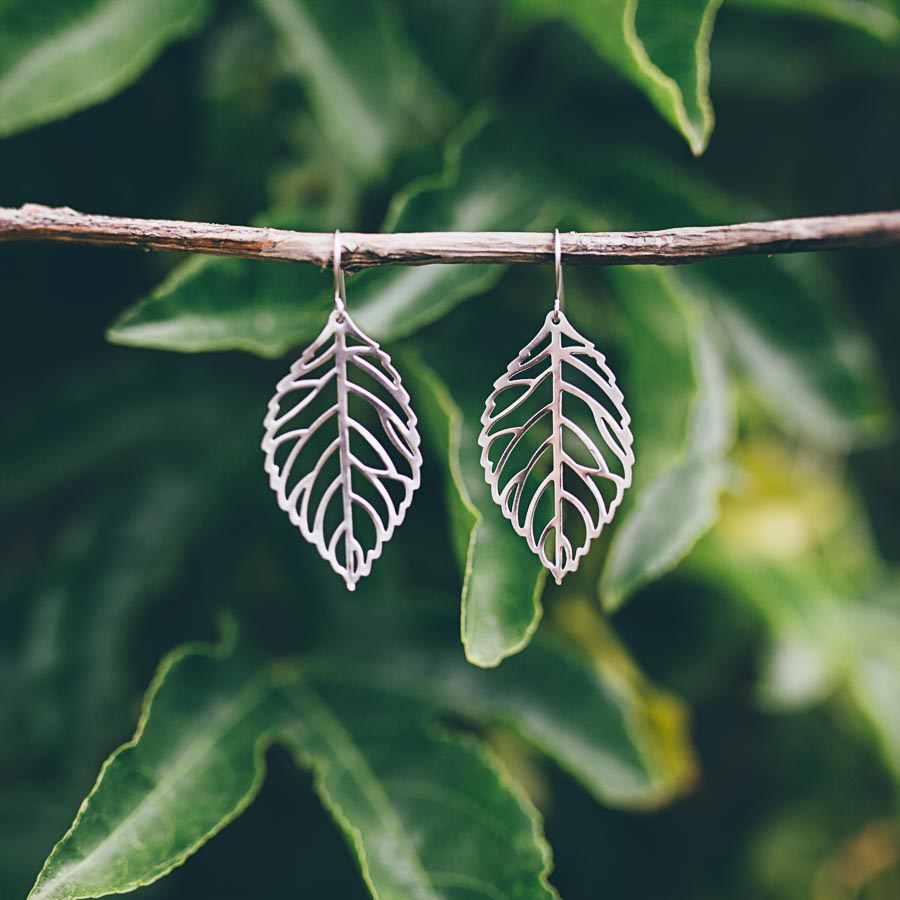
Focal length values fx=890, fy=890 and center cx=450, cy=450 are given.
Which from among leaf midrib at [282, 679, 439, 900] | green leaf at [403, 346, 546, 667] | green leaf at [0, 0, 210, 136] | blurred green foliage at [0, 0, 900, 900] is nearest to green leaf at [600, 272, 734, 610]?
blurred green foliage at [0, 0, 900, 900]

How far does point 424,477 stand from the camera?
0.84 meters

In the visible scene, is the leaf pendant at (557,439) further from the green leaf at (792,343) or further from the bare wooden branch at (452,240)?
the green leaf at (792,343)

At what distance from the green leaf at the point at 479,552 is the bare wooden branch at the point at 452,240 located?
6.4 inches

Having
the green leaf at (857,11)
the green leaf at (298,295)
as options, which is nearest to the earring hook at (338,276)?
the green leaf at (298,295)

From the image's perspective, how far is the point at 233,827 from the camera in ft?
3.01

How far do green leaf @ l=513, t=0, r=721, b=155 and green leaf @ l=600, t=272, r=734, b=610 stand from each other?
0.46 feet

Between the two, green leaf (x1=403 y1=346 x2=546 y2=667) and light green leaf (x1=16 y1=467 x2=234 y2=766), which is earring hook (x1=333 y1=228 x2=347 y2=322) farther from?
light green leaf (x1=16 y1=467 x2=234 y2=766)

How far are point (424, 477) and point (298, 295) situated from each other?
0.26 meters

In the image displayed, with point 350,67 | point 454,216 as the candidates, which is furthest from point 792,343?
point 350,67

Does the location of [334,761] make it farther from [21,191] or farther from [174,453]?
[21,191]

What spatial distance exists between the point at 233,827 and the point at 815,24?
1077 millimetres

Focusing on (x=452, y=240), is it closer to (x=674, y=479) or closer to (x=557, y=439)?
(x=557, y=439)

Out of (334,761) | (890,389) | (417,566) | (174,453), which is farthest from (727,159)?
(334,761)

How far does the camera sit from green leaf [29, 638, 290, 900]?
0.51 m
